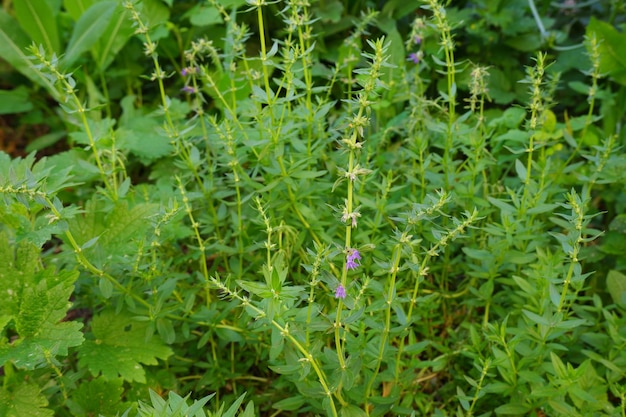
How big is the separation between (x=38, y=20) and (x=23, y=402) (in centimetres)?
232

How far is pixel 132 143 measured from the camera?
2.73 metres

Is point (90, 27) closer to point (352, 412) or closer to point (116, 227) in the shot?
point (116, 227)

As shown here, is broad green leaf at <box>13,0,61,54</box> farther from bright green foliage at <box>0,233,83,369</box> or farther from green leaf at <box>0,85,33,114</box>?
bright green foliage at <box>0,233,83,369</box>

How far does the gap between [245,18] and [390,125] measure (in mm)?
1395

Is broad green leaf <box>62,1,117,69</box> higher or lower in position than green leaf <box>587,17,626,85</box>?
higher

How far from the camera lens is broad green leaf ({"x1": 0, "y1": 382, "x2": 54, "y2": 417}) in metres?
1.71

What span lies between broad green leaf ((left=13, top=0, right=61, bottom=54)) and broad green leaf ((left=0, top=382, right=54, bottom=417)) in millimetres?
2120

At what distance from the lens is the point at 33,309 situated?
5.76 ft

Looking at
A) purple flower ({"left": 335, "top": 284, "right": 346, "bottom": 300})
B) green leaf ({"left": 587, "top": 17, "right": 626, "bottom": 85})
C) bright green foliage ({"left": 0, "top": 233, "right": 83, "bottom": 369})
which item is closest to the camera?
purple flower ({"left": 335, "top": 284, "right": 346, "bottom": 300})

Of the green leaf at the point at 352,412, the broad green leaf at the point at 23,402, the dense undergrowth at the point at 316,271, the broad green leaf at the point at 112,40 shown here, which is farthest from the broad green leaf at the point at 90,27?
the green leaf at the point at 352,412

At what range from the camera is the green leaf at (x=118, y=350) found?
6.00 ft

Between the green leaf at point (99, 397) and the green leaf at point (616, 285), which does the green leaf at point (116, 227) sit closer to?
the green leaf at point (99, 397)

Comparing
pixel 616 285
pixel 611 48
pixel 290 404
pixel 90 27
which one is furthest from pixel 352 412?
pixel 90 27

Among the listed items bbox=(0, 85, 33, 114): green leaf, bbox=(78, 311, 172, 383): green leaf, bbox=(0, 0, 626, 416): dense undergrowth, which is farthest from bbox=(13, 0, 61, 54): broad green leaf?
bbox=(78, 311, 172, 383): green leaf
